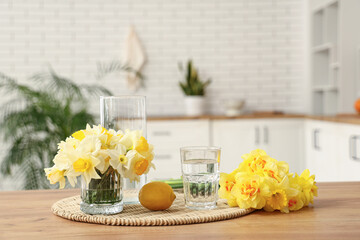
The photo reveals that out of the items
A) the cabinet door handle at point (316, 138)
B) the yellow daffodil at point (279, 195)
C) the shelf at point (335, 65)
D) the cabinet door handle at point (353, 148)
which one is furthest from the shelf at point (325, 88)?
the yellow daffodil at point (279, 195)

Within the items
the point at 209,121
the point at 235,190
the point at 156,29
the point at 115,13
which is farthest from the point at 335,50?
the point at 235,190

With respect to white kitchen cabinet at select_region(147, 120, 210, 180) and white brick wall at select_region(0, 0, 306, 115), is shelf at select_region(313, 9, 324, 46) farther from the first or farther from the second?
white kitchen cabinet at select_region(147, 120, 210, 180)

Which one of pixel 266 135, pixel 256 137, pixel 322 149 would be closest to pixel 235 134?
pixel 256 137

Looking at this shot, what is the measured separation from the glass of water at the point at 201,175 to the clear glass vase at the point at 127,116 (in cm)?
13

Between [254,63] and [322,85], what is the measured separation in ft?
2.59

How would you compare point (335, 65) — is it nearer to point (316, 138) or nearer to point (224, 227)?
point (316, 138)

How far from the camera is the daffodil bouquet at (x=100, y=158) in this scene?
119 centimetres

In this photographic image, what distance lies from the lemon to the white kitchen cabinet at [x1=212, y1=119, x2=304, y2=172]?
12.6 ft

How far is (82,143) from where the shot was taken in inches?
47.1

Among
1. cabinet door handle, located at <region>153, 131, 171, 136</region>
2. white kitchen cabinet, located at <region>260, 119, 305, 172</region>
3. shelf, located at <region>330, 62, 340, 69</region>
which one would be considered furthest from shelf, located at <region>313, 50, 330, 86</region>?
cabinet door handle, located at <region>153, 131, 171, 136</region>

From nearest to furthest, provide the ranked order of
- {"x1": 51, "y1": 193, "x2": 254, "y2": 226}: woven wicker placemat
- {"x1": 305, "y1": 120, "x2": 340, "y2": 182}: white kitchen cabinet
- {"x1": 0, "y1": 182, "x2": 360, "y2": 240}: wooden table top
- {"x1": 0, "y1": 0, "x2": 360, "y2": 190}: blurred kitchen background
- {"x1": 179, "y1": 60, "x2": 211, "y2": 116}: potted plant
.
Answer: {"x1": 0, "y1": 182, "x2": 360, "y2": 240}: wooden table top, {"x1": 51, "y1": 193, "x2": 254, "y2": 226}: woven wicker placemat, {"x1": 305, "y1": 120, "x2": 340, "y2": 182}: white kitchen cabinet, {"x1": 179, "y1": 60, "x2": 211, "y2": 116}: potted plant, {"x1": 0, "y1": 0, "x2": 360, "y2": 190}: blurred kitchen background

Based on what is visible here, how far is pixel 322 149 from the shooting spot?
4562 mm

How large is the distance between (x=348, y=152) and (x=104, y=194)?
9.81 ft

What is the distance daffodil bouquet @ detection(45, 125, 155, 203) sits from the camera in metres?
1.19
